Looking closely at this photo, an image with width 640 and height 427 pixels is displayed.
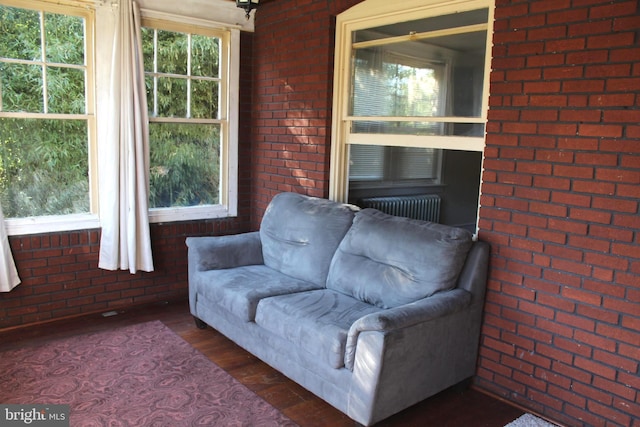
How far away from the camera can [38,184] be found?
3.74 meters

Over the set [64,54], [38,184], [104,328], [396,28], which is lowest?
[104,328]

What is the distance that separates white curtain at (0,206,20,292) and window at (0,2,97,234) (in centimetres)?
18

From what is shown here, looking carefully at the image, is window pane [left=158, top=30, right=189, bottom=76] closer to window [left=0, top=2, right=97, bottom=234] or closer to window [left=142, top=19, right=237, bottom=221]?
window [left=142, top=19, right=237, bottom=221]

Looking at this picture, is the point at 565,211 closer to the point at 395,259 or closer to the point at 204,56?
the point at 395,259

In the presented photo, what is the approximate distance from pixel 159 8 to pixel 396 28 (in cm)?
180

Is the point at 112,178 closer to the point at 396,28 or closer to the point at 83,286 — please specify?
the point at 83,286

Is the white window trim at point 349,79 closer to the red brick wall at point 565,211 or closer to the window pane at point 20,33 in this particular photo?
the red brick wall at point 565,211

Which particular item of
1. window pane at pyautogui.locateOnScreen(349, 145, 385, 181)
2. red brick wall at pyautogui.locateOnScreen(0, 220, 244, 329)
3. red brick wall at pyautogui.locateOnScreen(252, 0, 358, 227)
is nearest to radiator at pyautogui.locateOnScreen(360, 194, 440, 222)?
window pane at pyautogui.locateOnScreen(349, 145, 385, 181)

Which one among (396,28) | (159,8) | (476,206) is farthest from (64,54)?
(476,206)

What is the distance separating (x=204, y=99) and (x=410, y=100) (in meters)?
1.82

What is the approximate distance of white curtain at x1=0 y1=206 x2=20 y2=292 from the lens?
351 centimetres

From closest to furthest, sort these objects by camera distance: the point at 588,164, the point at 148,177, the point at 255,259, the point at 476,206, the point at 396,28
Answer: the point at 588,164 < the point at 476,206 < the point at 396,28 < the point at 255,259 < the point at 148,177

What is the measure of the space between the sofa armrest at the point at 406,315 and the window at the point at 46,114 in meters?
2.40

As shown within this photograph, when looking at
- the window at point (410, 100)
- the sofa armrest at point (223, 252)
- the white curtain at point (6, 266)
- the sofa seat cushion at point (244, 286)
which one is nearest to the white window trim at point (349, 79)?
the window at point (410, 100)
